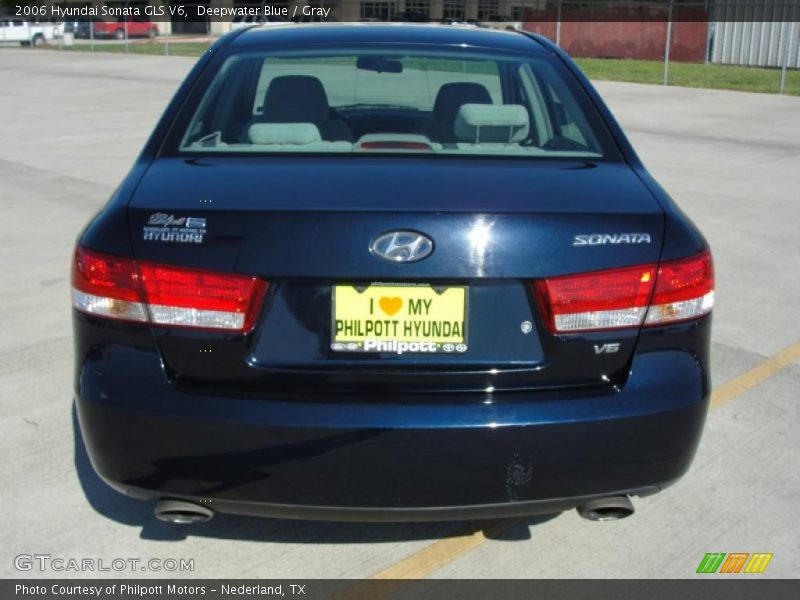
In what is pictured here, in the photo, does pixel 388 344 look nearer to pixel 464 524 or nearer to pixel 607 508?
pixel 607 508

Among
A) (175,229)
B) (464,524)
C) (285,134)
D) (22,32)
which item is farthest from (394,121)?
(22,32)

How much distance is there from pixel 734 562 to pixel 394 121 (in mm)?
2365

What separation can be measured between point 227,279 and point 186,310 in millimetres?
147

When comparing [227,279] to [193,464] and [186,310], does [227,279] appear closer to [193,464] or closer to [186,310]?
[186,310]

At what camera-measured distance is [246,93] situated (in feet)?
13.5

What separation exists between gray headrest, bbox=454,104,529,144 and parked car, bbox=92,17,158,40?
173 ft

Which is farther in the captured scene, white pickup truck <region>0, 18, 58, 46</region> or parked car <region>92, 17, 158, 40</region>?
parked car <region>92, 17, 158, 40</region>

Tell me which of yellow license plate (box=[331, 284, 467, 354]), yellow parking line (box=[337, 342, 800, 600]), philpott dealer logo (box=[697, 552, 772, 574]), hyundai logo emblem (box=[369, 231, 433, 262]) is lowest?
philpott dealer logo (box=[697, 552, 772, 574])

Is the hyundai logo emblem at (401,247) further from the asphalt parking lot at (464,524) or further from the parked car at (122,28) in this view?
the parked car at (122,28)

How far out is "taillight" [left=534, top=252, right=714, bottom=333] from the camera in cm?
255

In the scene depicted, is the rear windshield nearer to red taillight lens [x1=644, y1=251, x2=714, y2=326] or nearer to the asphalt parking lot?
red taillight lens [x1=644, y1=251, x2=714, y2=326]

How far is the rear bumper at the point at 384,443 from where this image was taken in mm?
2518

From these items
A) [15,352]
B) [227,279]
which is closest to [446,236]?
[227,279]

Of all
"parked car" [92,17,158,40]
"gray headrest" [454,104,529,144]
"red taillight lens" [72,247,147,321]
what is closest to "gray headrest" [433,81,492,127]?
Result: "gray headrest" [454,104,529,144]
